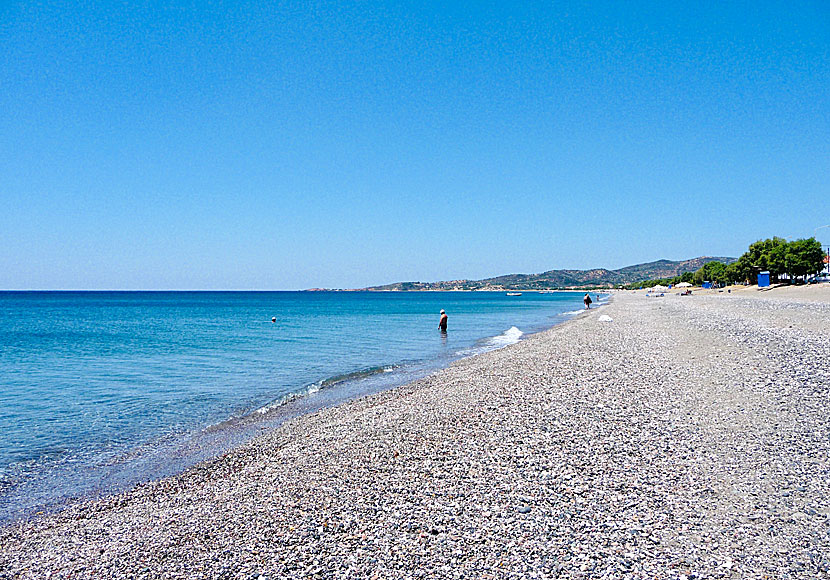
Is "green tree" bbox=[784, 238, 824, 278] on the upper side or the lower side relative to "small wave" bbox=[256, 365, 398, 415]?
upper

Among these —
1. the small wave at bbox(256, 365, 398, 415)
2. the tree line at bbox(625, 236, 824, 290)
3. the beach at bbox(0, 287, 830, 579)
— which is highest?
the tree line at bbox(625, 236, 824, 290)

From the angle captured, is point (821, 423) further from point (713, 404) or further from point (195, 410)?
point (195, 410)

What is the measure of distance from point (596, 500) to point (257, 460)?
229 inches

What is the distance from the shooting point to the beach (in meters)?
5.11

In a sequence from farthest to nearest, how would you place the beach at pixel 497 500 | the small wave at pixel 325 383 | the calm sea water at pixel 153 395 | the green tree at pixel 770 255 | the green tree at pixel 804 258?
the green tree at pixel 770 255 → the green tree at pixel 804 258 → the small wave at pixel 325 383 → the calm sea water at pixel 153 395 → the beach at pixel 497 500

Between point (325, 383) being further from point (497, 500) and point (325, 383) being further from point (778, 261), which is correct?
point (778, 261)

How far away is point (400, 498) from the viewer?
6.62m

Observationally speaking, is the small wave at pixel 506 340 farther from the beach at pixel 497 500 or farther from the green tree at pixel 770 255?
the green tree at pixel 770 255

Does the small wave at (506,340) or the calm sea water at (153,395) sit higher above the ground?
the calm sea water at (153,395)

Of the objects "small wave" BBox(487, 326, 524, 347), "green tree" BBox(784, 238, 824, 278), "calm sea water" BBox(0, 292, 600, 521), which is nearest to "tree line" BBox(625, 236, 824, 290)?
"green tree" BBox(784, 238, 824, 278)

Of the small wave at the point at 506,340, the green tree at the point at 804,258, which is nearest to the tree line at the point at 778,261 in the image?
the green tree at the point at 804,258

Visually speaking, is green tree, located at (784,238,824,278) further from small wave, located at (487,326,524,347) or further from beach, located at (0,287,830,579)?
beach, located at (0,287,830,579)

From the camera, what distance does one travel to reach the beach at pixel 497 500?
5.11 metres

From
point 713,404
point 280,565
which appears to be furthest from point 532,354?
point 280,565
